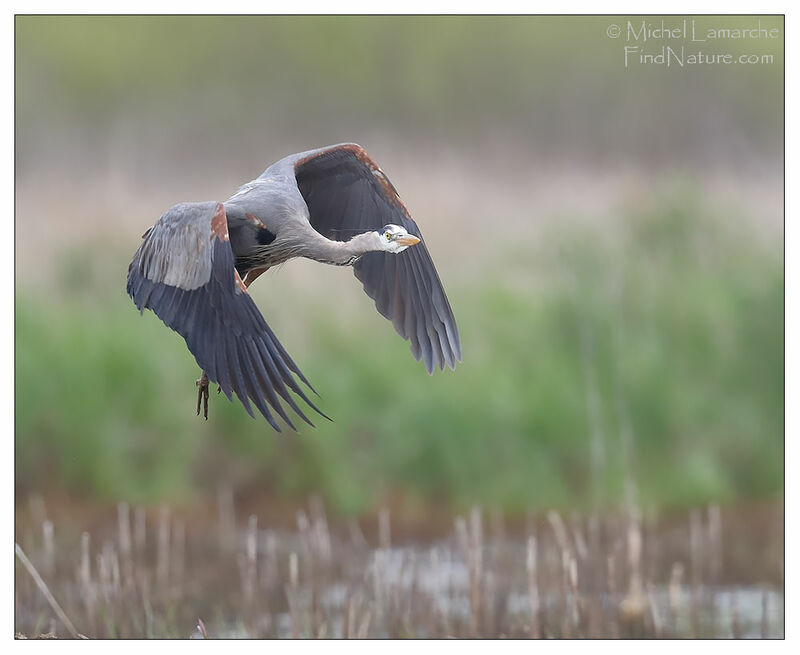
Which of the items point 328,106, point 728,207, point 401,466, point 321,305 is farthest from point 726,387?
point 328,106

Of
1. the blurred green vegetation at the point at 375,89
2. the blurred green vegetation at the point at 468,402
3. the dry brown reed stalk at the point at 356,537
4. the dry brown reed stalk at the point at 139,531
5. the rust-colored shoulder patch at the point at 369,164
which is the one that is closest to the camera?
the rust-colored shoulder patch at the point at 369,164

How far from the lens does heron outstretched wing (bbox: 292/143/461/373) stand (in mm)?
5418

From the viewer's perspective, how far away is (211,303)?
438 cm

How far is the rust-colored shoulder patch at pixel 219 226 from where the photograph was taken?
14.5 feet

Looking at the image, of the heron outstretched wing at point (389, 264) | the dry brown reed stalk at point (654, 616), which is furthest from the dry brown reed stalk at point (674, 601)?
the heron outstretched wing at point (389, 264)

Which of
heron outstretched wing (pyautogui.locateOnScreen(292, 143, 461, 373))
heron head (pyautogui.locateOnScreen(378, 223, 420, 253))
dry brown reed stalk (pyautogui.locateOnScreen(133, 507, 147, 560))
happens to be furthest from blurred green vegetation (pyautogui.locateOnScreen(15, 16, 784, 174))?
heron head (pyautogui.locateOnScreen(378, 223, 420, 253))

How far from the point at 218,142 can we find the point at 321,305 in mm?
1855

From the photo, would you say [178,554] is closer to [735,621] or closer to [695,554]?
[695,554]

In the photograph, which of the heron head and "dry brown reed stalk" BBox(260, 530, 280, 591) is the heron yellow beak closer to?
the heron head

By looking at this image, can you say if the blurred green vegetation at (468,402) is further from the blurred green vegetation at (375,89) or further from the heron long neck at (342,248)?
the heron long neck at (342,248)

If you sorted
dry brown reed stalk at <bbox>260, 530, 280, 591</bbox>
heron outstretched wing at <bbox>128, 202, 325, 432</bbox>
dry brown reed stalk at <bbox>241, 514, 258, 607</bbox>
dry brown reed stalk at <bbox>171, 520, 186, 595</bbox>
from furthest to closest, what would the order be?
dry brown reed stalk at <bbox>171, 520, 186, 595</bbox> → dry brown reed stalk at <bbox>260, 530, 280, 591</bbox> → dry brown reed stalk at <bbox>241, 514, 258, 607</bbox> → heron outstretched wing at <bbox>128, 202, 325, 432</bbox>

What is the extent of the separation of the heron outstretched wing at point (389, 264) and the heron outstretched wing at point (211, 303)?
971mm

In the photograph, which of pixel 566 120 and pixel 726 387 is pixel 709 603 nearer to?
pixel 726 387

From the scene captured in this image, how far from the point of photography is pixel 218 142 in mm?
10172
